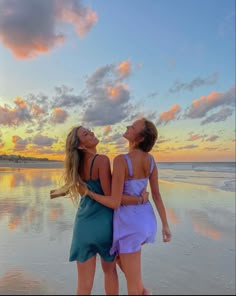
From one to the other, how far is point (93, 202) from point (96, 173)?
0.78 ft

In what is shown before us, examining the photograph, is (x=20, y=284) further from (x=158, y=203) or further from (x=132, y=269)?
(x=158, y=203)

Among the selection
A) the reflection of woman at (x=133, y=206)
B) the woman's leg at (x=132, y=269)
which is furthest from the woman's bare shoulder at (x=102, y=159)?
the woman's leg at (x=132, y=269)

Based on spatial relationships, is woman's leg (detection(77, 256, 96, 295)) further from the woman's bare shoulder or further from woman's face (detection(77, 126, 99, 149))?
woman's face (detection(77, 126, 99, 149))

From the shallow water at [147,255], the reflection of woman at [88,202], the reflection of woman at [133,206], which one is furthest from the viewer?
the shallow water at [147,255]

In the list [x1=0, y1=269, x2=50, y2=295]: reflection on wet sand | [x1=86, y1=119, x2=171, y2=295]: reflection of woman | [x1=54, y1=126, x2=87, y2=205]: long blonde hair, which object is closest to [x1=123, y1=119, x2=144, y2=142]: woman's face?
[x1=86, y1=119, x2=171, y2=295]: reflection of woman

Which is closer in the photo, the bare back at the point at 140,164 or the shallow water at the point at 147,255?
the bare back at the point at 140,164

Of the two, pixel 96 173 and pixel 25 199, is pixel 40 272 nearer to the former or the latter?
pixel 96 173

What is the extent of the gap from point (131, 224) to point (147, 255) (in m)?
2.34

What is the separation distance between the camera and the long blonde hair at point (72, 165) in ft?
9.09

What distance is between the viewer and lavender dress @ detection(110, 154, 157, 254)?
2695mm

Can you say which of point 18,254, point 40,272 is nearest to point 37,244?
point 18,254

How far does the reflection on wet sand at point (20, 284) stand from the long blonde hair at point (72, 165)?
148 cm

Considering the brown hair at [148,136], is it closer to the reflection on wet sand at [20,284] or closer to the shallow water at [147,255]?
the shallow water at [147,255]

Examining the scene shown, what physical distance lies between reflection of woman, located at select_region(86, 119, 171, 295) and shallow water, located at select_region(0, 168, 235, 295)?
1.08m
